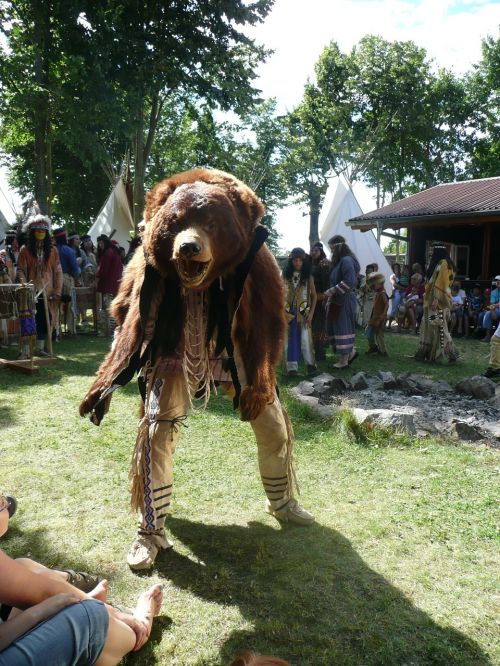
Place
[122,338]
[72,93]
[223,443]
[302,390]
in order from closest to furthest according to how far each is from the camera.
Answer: [122,338] → [223,443] → [302,390] → [72,93]

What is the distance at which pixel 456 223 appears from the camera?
52.9ft

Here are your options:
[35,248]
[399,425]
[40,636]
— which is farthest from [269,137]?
[40,636]

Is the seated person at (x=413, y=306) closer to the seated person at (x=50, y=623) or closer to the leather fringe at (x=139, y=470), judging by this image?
the leather fringe at (x=139, y=470)

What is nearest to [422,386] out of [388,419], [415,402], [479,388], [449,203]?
[479,388]

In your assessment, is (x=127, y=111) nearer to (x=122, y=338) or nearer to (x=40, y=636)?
(x=122, y=338)

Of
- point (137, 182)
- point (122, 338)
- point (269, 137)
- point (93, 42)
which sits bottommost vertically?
point (122, 338)

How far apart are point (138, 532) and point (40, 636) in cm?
138

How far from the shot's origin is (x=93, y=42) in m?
13.3

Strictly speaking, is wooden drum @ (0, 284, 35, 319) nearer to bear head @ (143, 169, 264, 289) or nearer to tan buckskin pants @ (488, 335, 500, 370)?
bear head @ (143, 169, 264, 289)

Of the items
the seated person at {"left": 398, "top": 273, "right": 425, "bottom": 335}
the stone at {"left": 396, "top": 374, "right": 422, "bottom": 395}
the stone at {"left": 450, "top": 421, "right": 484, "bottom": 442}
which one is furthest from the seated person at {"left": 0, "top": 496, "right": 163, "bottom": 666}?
the seated person at {"left": 398, "top": 273, "right": 425, "bottom": 335}

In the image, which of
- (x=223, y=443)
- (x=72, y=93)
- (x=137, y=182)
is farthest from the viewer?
(x=137, y=182)

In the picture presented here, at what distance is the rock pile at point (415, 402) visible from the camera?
501 cm

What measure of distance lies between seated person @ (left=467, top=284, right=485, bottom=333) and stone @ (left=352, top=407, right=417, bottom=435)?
8692mm

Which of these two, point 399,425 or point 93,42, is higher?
point 93,42
